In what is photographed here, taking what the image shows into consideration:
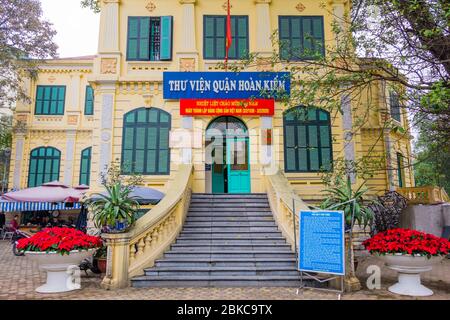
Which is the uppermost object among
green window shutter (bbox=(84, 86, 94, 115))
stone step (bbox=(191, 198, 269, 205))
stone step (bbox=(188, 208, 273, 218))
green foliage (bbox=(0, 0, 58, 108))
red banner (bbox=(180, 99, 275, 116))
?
green foliage (bbox=(0, 0, 58, 108))

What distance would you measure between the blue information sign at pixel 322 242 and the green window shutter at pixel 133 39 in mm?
9336

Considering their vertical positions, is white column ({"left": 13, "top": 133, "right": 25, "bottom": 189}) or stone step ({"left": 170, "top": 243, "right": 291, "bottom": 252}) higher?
white column ({"left": 13, "top": 133, "right": 25, "bottom": 189})

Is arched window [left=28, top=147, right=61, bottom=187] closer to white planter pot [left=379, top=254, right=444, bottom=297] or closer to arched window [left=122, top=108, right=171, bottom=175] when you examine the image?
arched window [left=122, top=108, right=171, bottom=175]

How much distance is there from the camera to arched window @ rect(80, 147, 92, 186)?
1933cm

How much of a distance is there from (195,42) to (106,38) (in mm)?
3249

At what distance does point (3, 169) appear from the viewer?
31812mm

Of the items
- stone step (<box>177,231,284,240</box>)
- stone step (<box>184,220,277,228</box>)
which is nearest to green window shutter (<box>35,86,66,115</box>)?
stone step (<box>184,220,277,228</box>)

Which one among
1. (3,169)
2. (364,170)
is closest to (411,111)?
(364,170)

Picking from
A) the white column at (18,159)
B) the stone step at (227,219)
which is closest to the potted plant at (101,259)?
the stone step at (227,219)

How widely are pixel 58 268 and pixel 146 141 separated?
21.2 feet

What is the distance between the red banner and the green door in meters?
1.00

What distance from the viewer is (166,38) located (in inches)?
495

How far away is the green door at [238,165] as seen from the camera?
12.2 m
